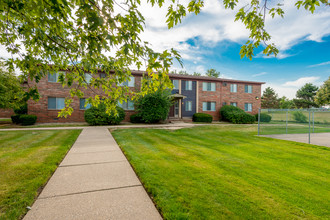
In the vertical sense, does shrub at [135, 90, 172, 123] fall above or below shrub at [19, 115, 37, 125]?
above

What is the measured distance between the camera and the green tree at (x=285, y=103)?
46.0m

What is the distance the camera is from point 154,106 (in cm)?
1633

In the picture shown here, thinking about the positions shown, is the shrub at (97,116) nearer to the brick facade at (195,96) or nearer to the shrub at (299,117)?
the brick facade at (195,96)

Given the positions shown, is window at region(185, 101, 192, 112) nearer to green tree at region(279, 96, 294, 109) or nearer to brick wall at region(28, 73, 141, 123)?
brick wall at region(28, 73, 141, 123)

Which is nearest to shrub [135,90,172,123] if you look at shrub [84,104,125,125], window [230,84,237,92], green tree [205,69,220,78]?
shrub [84,104,125,125]

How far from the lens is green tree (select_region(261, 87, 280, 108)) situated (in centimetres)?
4891

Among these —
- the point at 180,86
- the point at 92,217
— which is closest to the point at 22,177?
the point at 92,217

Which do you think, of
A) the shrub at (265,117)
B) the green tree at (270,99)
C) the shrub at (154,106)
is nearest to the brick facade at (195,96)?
the shrub at (154,106)

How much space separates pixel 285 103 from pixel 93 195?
57.4 meters

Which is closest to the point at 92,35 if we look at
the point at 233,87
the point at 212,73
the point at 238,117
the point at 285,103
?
the point at 238,117

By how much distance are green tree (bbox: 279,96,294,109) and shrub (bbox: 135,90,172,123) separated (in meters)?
44.7

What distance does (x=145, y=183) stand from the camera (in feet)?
→ 9.73

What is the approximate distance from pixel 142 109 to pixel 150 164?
12.8 m

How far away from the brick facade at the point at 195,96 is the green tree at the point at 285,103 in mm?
29959
